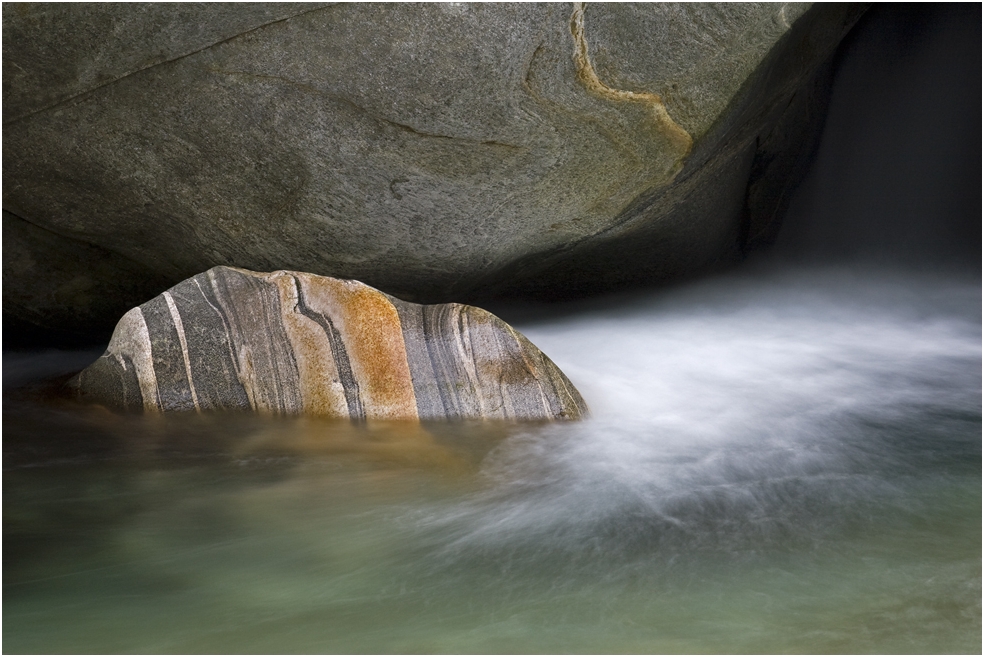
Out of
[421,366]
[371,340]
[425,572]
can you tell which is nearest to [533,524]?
[425,572]

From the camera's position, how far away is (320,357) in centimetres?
282

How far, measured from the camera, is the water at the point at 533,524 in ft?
5.14

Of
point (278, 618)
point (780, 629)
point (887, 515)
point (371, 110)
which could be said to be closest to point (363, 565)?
point (278, 618)

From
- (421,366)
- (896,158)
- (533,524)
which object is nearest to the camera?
(533,524)

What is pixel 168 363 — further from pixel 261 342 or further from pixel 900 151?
pixel 900 151

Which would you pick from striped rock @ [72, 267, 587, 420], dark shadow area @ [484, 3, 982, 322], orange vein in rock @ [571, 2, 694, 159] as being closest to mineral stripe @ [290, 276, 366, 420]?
striped rock @ [72, 267, 587, 420]

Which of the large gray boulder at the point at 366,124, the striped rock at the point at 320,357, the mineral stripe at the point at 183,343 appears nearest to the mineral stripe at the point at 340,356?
the striped rock at the point at 320,357

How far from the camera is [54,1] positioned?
9.07ft

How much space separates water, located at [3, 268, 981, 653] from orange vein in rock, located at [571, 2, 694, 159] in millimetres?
956

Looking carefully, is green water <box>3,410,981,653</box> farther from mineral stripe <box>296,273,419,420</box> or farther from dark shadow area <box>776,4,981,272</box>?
dark shadow area <box>776,4,981,272</box>

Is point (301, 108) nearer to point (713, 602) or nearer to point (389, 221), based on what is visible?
point (389, 221)

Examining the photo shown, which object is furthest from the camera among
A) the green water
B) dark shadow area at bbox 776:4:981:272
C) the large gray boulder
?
dark shadow area at bbox 776:4:981:272

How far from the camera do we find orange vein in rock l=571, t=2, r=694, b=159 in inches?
117

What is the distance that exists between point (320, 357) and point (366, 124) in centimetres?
92
